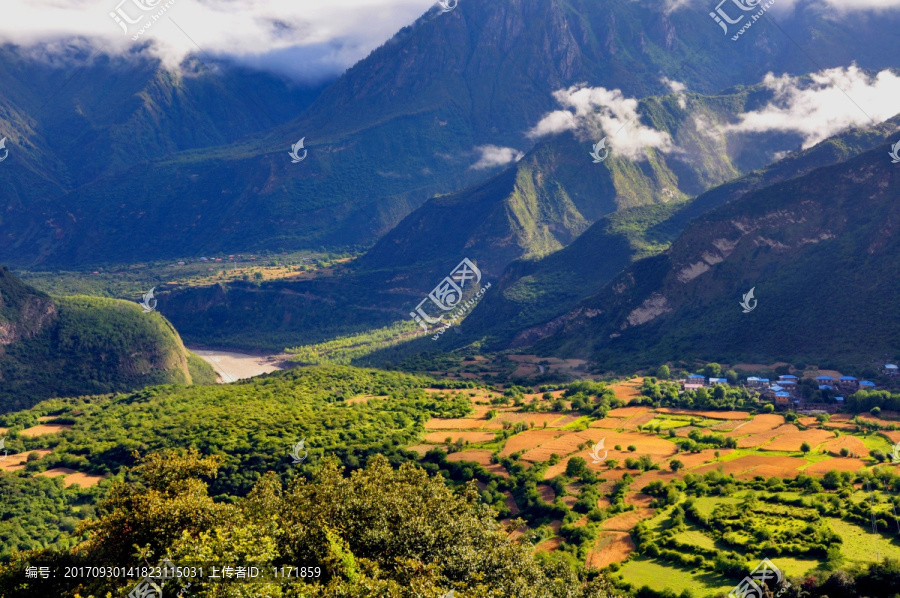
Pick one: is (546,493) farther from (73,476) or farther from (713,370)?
(713,370)

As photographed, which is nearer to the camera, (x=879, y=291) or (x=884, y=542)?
(x=884, y=542)

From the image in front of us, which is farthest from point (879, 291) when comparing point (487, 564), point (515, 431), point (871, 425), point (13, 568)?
point (13, 568)

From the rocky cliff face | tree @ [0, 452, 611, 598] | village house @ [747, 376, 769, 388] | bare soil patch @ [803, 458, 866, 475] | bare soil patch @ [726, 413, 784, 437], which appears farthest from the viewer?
the rocky cliff face

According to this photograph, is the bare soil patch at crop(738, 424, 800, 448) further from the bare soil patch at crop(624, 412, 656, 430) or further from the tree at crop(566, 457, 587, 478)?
the tree at crop(566, 457, 587, 478)

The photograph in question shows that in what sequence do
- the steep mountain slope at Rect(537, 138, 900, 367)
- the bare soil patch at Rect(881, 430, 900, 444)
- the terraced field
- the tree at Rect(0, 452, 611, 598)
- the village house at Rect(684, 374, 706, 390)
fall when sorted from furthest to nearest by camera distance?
the steep mountain slope at Rect(537, 138, 900, 367) < the village house at Rect(684, 374, 706, 390) < the bare soil patch at Rect(881, 430, 900, 444) < the terraced field < the tree at Rect(0, 452, 611, 598)

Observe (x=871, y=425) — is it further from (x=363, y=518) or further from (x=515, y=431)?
(x=363, y=518)

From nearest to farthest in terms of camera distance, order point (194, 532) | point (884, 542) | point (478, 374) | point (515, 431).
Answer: point (194, 532)
point (884, 542)
point (515, 431)
point (478, 374)

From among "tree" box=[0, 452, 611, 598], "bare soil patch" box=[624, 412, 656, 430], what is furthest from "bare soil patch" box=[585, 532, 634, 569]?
"bare soil patch" box=[624, 412, 656, 430]
